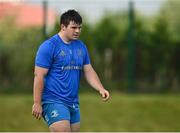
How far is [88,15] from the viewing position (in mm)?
15133

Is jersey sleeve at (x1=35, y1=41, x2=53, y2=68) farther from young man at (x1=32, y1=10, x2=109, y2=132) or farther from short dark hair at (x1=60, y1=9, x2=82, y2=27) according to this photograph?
short dark hair at (x1=60, y1=9, x2=82, y2=27)

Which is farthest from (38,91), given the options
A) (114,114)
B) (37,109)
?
(114,114)

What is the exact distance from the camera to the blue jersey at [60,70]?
20.1 feet

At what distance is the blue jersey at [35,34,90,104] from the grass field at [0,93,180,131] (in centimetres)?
536

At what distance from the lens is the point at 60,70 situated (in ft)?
20.3

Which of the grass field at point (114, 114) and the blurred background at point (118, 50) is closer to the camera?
the grass field at point (114, 114)

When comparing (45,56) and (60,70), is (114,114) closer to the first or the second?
(60,70)

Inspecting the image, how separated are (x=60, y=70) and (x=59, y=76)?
63 mm

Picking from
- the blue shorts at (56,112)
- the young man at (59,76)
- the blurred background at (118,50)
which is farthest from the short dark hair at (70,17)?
the blurred background at (118,50)

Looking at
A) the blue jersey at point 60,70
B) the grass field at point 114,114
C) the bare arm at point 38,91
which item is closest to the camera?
the bare arm at point 38,91

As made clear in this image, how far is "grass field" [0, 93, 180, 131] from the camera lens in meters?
11.8

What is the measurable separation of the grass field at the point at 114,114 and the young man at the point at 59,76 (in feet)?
17.5

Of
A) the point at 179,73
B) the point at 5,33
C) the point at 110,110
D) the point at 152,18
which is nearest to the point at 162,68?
the point at 179,73

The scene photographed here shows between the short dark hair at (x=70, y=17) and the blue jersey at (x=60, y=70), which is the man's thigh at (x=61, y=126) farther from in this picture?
the short dark hair at (x=70, y=17)
